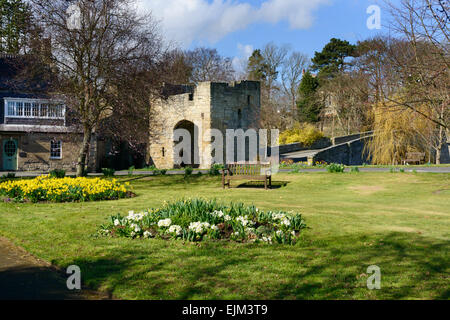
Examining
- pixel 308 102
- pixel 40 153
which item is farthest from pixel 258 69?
pixel 40 153

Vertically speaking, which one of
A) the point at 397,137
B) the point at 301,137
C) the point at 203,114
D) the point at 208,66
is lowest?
the point at 397,137

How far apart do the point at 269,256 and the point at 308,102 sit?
141 feet

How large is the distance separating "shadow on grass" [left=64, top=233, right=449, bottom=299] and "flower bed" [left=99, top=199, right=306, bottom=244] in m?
0.35

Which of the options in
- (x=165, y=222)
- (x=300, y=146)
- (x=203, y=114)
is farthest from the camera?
(x=300, y=146)

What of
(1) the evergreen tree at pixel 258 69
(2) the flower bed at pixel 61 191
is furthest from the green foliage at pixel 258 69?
(2) the flower bed at pixel 61 191

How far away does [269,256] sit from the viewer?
5922 mm

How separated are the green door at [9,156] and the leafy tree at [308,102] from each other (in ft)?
96.8

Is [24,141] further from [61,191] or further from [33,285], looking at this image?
[33,285]

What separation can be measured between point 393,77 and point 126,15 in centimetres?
1086

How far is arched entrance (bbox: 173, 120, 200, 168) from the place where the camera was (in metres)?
32.4

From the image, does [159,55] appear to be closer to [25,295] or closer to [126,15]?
[126,15]

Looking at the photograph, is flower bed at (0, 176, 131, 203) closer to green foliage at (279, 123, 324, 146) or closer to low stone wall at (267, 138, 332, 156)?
low stone wall at (267, 138, 332, 156)

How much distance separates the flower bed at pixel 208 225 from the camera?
6.90 m

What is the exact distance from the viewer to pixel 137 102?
1662 cm
